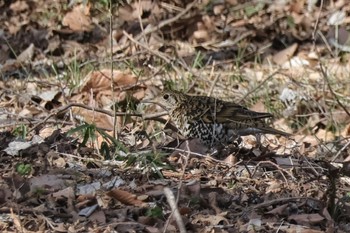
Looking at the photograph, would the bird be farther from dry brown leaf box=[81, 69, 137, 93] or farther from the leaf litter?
dry brown leaf box=[81, 69, 137, 93]

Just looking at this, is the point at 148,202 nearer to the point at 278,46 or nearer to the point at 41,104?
the point at 41,104

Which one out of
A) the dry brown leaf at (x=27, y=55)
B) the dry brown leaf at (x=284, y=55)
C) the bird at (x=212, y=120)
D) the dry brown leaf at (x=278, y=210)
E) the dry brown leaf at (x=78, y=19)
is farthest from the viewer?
the dry brown leaf at (x=78, y=19)

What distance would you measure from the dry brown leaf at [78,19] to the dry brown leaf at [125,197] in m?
6.36

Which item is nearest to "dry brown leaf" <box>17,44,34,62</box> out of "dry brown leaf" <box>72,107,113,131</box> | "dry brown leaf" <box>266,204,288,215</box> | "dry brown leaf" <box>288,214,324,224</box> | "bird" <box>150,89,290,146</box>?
"dry brown leaf" <box>72,107,113,131</box>

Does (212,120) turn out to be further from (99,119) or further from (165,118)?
(165,118)

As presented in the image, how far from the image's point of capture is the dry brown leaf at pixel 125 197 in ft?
A: 16.7

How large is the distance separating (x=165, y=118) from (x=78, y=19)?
3707 millimetres

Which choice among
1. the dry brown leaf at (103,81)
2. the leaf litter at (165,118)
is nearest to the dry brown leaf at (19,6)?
the leaf litter at (165,118)

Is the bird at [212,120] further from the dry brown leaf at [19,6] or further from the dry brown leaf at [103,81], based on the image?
the dry brown leaf at [19,6]

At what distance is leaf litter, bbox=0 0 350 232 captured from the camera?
511 centimetres

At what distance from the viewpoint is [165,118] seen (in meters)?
8.09

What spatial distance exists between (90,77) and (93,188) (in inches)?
131

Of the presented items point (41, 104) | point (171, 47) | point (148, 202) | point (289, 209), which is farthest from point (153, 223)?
point (171, 47)

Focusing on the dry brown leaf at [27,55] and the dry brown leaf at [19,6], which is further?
the dry brown leaf at [19,6]
